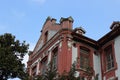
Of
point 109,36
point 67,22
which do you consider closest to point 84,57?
point 109,36

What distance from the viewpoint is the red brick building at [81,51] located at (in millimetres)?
20109

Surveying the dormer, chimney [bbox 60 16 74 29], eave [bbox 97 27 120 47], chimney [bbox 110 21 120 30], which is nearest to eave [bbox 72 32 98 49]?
eave [bbox 97 27 120 47]

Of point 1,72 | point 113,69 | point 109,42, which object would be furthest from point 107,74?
point 1,72

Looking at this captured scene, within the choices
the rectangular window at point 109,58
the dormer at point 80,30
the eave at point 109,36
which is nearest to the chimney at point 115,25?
the eave at point 109,36

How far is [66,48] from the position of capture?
20.6m

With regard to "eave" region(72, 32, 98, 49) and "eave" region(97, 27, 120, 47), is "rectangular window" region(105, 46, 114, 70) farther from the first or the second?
"eave" region(72, 32, 98, 49)

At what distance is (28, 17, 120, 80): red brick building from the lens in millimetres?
20109

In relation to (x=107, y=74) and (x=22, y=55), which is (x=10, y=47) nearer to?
(x=22, y=55)

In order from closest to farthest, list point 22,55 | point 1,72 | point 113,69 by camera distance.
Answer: point 1,72 → point 22,55 → point 113,69

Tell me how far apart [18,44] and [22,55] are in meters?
0.81

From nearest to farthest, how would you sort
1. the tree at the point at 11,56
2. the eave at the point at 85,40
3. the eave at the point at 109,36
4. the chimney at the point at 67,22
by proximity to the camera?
1. the tree at the point at 11,56
2. the eave at the point at 109,36
3. the eave at the point at 85,40
4. the chimney at the point at 67,22

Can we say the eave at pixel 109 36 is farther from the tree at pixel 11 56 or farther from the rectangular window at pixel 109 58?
the tree at pixel 11 56

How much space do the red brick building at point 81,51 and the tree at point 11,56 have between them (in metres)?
3.38

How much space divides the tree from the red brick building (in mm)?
3381
